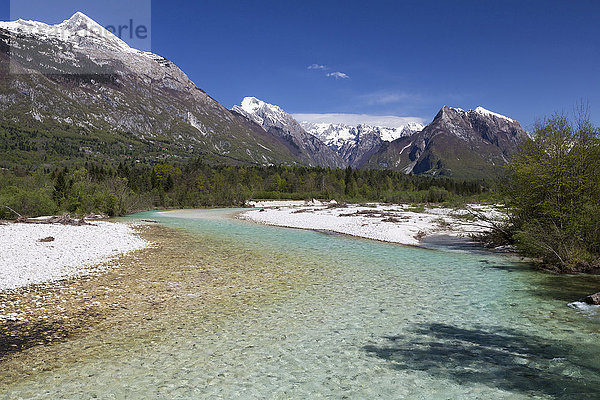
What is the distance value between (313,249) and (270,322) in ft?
55.6

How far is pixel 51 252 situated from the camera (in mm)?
21938

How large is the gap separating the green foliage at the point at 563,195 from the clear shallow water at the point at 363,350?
423cm

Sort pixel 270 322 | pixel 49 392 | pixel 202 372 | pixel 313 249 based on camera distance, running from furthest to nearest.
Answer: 1. pixel 313 249
2. pixel 270 322
3. pixel 202 372
4. pixel 49 392

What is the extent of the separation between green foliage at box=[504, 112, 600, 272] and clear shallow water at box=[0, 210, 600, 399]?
4227 millimetres

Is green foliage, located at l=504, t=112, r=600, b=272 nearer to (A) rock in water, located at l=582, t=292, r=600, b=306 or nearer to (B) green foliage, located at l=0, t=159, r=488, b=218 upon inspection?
(B) green foliage, located at l=0, t=159, r=488, b=218

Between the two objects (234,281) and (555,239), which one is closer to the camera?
(234,281)

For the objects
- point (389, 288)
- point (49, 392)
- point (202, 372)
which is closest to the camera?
point (49, 392)

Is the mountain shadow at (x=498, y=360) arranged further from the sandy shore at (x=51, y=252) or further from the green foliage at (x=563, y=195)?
the sandy shore at (x=51, y=252)

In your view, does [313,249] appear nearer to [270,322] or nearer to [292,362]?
[270,322]

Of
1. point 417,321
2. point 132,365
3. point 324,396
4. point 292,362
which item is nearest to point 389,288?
point 417,321

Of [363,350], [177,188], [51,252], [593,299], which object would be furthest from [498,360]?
[177,188]

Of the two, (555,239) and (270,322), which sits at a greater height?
(555,239)

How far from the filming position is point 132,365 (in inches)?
337

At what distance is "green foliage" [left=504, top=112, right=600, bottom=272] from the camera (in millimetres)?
20031
